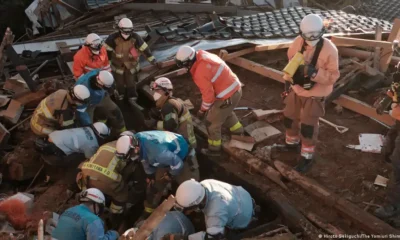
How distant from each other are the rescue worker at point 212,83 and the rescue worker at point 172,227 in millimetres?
1672

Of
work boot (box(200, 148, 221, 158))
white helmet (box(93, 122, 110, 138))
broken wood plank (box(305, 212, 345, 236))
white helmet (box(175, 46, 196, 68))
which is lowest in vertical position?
work boot (box(200, 148, 221, 158))

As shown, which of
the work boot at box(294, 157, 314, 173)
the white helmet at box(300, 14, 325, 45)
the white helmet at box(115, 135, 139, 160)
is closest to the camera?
the white helmet at box(300, 14, 325, 45)

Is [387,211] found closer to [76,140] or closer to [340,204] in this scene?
[340,204]

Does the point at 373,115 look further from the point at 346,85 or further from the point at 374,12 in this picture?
the point at 374,12

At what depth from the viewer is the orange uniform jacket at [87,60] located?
7.53 m

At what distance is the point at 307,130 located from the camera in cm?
560

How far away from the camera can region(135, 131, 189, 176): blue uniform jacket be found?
5.43m

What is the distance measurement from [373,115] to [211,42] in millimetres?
3743

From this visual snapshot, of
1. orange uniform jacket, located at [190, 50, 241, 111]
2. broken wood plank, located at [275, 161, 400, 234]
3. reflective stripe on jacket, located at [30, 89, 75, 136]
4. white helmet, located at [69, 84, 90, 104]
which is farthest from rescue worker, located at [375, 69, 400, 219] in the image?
reflective stripe on jacket, located at [30, 89, 75, 136]

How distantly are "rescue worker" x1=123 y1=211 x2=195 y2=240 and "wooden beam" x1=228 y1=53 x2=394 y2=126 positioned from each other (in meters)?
3.40

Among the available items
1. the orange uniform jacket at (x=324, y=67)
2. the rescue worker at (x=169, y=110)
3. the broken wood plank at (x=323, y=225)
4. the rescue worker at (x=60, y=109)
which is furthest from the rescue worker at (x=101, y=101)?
the broken wood plank at (x=323, y=225)

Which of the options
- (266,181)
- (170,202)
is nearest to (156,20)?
(266,181)

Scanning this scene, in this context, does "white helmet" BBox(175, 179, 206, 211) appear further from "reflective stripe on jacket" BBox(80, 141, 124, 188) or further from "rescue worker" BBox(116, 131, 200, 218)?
"reflective stripe on jacket" BBox(80, 141, 124, 188)

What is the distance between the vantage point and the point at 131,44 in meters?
7.81
